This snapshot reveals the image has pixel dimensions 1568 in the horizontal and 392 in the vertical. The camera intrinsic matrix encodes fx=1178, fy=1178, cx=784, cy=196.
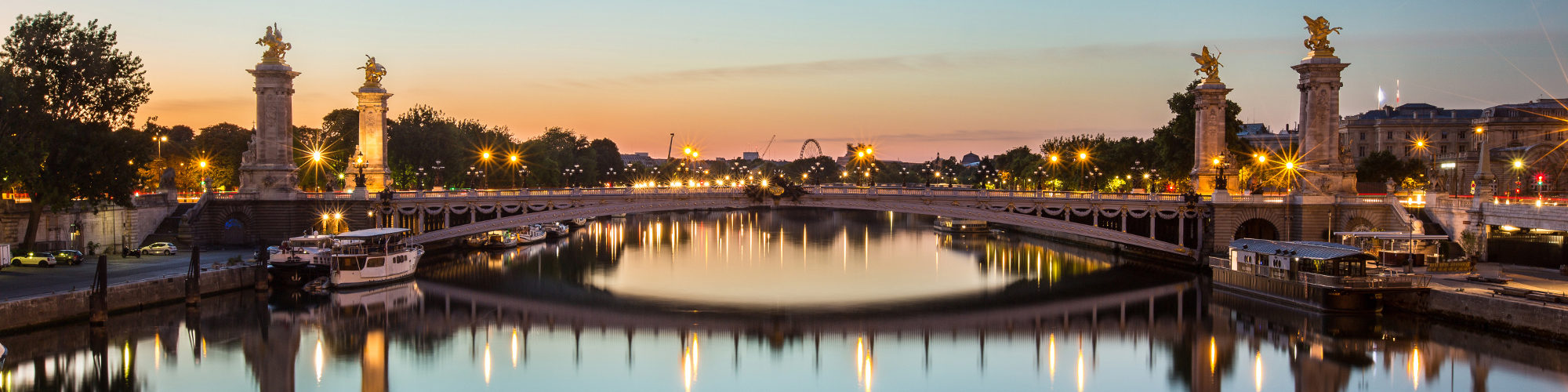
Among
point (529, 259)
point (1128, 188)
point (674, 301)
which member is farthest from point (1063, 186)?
point (674, 301)

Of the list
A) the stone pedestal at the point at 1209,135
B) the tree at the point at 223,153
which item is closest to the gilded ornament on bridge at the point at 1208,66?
the stone pedestal at the point at 1209,135

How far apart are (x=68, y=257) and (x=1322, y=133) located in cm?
5636

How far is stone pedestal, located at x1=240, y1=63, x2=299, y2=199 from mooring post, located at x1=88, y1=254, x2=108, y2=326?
69.0 feet

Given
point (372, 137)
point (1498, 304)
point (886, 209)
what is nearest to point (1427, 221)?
point (1498, 304)

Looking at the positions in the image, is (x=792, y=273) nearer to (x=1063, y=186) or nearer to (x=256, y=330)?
(x=256, y=330)

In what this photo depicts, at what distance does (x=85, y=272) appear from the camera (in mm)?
45062

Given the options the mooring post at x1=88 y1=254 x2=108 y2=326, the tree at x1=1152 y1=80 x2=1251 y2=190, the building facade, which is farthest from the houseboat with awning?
the building facade

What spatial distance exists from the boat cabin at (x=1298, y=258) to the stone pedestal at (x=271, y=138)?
151ft

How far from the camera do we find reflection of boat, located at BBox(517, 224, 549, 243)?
83.1m

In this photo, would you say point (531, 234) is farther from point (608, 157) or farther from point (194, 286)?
point (608, 157)

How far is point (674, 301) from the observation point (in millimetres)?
50500

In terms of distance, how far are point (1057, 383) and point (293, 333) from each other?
26.0m

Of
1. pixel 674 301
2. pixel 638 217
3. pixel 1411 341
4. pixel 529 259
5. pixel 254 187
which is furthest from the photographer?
pixel 638 217

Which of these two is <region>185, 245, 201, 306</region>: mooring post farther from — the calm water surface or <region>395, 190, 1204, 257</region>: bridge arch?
<region>395, 190, 1204, 257</region>: bridge arch
